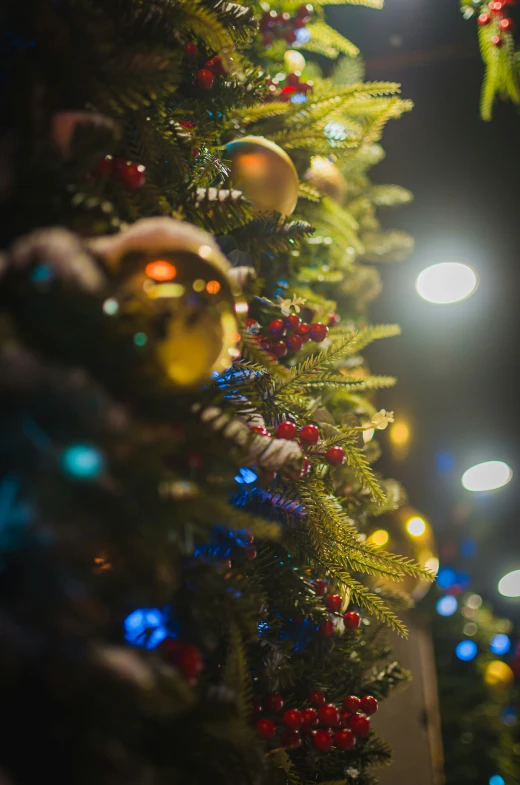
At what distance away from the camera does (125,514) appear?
35 cm

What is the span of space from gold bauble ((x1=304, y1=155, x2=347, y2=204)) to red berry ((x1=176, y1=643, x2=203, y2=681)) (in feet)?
3.16

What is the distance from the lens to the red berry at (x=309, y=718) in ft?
2.08

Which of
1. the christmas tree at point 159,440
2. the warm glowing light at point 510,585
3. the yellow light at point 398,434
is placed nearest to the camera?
the christmas tree at point 159,440

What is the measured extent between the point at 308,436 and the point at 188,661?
0.33 metres

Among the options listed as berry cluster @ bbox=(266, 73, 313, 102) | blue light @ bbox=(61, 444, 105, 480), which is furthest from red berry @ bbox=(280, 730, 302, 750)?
berry cluster @ bbox=(266, 73, 313, 102)

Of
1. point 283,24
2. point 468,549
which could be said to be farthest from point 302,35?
point 468,549

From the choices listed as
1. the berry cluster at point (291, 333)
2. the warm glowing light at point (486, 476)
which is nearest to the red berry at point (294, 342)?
the berry cluster at point (291, 333)

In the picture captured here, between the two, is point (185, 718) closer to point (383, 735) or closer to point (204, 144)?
point (204, 144)

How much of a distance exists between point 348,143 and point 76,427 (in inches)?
30.3

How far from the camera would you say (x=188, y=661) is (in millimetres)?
442

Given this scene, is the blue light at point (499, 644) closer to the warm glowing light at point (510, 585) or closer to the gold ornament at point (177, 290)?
the warm glowing light at point (510, 585)

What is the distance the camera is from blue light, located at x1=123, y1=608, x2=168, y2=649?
0.48m

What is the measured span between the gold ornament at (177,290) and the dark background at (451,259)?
1520 millimetres

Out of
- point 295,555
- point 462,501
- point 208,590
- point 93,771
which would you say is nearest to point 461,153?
point 462,501
